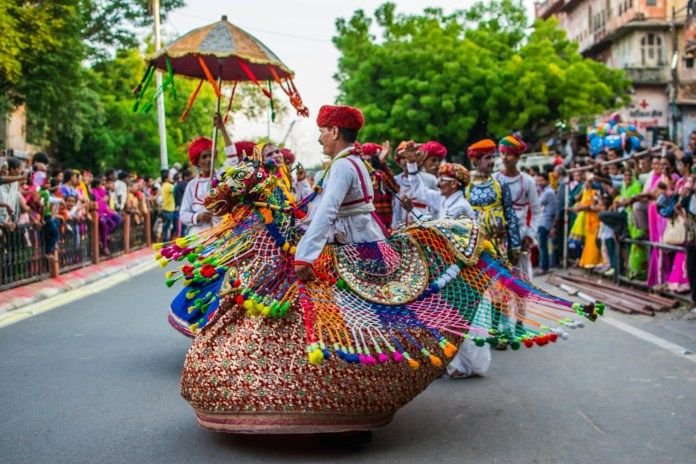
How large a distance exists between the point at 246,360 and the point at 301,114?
3509 millimetres

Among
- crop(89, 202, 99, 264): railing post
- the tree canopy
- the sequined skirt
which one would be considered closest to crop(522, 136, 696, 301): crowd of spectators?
the sequined skirt

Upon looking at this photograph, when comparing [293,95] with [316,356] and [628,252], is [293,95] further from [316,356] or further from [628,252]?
[628,252]

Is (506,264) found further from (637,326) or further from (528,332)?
(637,326)

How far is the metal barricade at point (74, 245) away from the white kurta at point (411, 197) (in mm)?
7795

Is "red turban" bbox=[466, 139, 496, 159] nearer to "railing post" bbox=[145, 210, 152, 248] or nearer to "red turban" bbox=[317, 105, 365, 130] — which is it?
"red turban" bbox=[317, 105, 365, 130]

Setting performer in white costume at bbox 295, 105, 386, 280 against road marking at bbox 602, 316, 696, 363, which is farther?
road marking at bbox 602, 316, 696, 363

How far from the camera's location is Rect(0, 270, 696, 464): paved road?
17.9 feet

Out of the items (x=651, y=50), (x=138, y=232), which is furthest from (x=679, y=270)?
(x=651, y=50)

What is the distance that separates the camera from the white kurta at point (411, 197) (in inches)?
379

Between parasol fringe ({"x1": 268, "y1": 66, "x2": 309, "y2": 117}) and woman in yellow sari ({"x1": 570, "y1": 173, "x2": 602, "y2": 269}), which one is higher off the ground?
parasol fringe ({"x1": 268, "y1": 66, "x2": 309, "y2": 117})

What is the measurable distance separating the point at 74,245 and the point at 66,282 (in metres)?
2.09

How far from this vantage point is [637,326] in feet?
34.6

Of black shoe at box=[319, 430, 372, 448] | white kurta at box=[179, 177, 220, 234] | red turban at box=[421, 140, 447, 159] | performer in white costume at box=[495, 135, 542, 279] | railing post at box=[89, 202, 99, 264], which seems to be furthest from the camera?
railing post at box=[89, 202, 99, 264]

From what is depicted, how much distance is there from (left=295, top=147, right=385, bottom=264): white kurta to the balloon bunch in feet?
54.5
